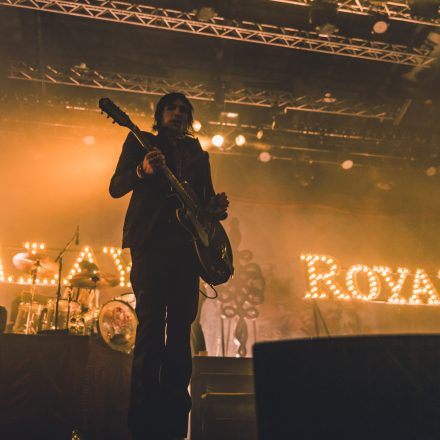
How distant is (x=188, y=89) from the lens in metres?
7.16

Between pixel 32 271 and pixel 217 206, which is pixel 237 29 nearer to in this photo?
pixel 217 206

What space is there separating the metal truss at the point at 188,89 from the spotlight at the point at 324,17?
1.40 metres

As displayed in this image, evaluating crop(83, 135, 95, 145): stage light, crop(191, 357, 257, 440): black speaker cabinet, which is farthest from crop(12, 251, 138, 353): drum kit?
crop(83, 135, 95, 145): stage light

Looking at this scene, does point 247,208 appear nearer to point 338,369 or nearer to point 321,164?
point 321,164

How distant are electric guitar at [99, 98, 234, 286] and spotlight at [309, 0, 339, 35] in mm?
4322

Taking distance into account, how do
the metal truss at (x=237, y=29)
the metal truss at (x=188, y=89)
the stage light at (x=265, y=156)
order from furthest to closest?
the stage light at (x=265, y=156)
the metal truss at (x=188, y=89)
the metal truss at (x=237, y=29)

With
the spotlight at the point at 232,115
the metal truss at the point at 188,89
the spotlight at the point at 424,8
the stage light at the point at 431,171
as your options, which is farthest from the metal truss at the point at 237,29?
the stage light at the point at 431,171

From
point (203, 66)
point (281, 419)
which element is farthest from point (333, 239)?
point (281, 419)

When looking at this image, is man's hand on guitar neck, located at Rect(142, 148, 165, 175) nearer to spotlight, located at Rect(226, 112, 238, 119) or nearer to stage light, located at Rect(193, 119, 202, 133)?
stage light, located at Rect(193, 119, 202, 133)

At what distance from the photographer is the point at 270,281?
8594 millimetres

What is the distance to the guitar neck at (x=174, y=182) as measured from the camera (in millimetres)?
2646

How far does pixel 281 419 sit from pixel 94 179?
8109mm

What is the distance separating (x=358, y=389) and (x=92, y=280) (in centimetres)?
538

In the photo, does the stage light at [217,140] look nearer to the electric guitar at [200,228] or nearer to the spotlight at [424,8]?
the spotlight at [424,8]
